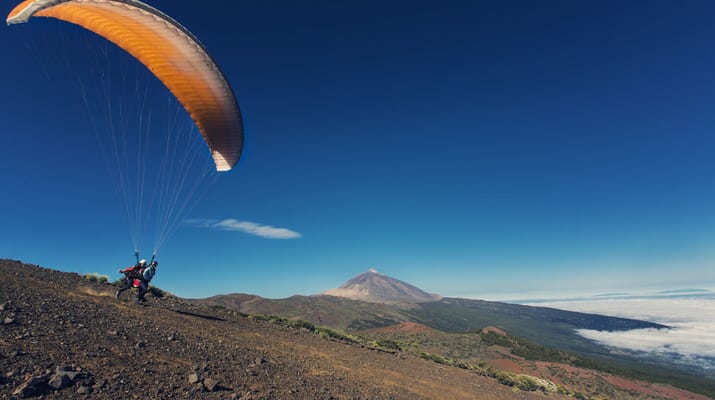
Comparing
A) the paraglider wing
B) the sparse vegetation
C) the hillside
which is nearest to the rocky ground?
the sparse vegetation

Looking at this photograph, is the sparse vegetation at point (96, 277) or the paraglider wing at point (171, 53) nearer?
the paraglider wing at point (171, 53)

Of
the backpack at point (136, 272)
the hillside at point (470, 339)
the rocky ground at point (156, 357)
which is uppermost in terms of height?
the backpack at point (136, 272)

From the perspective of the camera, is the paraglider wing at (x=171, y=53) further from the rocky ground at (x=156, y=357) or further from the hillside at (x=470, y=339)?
the hillside at (x=470, y=339)

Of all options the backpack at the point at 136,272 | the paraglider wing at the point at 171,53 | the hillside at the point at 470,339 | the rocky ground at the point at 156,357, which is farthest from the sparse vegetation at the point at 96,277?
the hillside at the point at 470,339

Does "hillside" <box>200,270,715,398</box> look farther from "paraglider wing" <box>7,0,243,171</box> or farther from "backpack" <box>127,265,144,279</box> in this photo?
"paraglider wing" <box>7,0,243,171</box>

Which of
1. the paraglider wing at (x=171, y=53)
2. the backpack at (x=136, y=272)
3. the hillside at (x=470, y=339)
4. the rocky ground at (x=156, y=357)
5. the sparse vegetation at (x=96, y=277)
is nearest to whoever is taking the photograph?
the rocky ground at (x=156, y=357)

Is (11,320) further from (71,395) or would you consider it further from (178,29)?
(178,29)
